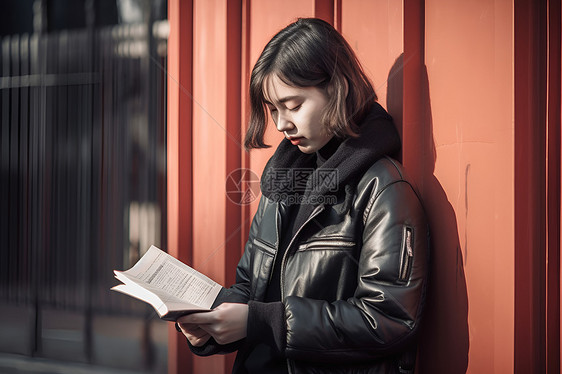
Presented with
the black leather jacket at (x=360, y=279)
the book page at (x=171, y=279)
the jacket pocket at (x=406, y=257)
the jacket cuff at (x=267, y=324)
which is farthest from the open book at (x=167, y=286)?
the jacket pocket at (x=406, y=257)

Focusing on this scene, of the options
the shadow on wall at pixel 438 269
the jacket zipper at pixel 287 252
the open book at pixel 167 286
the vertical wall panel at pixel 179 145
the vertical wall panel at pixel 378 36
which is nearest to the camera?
the open book at pixel 167 286

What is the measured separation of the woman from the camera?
1088mm

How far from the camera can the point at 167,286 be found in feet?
4.02

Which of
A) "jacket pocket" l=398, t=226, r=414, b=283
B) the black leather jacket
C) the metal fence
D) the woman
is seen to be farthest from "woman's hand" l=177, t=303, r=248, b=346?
the metal fence

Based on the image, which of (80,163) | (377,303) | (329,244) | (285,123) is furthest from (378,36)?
(80,163)

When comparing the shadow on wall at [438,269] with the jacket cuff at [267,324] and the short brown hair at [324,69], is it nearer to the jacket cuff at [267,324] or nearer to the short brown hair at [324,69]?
the short brown hair at [324,69]

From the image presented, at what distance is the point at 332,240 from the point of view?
119cm

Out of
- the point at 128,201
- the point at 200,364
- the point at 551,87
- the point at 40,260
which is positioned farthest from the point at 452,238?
the point at 40,260

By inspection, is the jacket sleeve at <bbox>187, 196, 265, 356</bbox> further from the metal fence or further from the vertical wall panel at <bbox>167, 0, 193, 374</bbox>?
the metal fence

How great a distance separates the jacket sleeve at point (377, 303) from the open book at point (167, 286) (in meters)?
0.29

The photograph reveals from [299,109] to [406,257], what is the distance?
0.52m

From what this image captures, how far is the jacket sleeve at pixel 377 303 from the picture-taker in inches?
42.2

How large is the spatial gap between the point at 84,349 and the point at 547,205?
2.50 metres

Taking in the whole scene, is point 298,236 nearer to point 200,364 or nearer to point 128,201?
point 200,364
